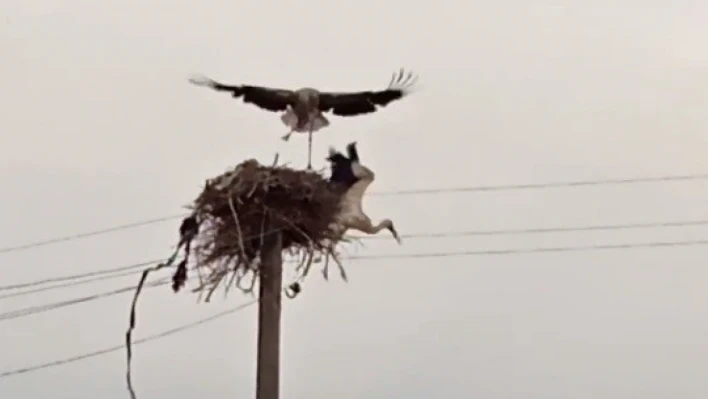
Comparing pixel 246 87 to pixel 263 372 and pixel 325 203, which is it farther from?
pixel 263 372

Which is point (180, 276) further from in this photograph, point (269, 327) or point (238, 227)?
point (269, 327)

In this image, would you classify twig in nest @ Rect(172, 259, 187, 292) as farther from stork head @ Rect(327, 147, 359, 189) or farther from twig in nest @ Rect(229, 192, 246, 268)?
stork head @ Rect(327, 147, 359, 189)

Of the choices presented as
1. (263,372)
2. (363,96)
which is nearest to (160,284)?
(263,372)

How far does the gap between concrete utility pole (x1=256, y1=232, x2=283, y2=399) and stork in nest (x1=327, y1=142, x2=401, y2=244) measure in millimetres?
488

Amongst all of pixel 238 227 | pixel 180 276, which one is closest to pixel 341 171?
pixel 238 227

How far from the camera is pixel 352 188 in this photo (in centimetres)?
684

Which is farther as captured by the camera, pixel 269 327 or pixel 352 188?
pixel 352 188

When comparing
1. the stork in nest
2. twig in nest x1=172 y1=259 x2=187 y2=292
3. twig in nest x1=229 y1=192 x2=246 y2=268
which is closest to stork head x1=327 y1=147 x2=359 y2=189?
the stork in nest

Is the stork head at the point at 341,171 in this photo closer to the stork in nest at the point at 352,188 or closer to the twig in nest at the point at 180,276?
the stork in nest at the point at 352,188

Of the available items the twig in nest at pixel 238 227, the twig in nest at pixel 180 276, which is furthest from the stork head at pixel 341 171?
the twig in nest at pixel 180 276

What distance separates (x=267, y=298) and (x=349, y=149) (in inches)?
38.8

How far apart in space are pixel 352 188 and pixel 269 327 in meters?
0.89

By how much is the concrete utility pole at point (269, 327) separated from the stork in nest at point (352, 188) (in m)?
0.49

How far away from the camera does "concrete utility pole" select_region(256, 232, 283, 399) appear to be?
6.18 m
